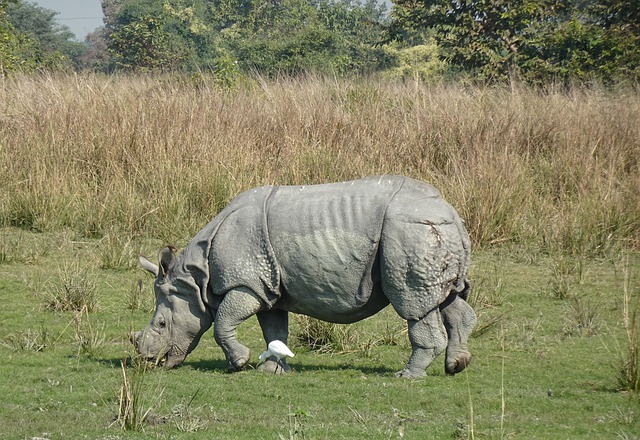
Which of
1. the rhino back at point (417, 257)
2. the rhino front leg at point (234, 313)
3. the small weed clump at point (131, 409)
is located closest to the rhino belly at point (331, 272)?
the rhino back at point (417, 257)

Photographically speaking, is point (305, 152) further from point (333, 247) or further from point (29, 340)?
point (333, 247)

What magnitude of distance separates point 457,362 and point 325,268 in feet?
3.36

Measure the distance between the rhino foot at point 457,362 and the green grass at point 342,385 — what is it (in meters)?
0.06

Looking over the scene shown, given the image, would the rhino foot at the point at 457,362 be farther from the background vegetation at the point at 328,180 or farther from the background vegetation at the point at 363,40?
the background vegetation at the point at 363,40

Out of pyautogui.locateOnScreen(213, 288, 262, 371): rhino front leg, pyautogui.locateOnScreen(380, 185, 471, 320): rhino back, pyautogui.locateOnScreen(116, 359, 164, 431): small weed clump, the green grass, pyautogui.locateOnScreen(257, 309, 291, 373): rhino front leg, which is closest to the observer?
pyautogui.locateOnScreen(116, 359, 164, 431): small weed clump

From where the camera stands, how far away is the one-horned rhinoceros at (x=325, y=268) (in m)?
6.38

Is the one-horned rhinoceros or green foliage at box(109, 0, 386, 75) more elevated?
the one-horned rhinoceros

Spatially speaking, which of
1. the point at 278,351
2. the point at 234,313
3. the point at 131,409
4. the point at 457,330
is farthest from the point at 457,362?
the point at 131,409

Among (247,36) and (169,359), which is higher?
(169,359)

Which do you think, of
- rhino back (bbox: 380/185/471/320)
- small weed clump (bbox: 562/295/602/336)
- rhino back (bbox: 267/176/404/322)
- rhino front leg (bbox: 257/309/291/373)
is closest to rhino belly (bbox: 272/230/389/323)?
rhino back (bbox: 267/176/404/322)

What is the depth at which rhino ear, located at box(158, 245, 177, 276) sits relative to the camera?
6785 mm

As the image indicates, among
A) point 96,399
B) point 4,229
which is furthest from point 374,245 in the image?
point 4,229

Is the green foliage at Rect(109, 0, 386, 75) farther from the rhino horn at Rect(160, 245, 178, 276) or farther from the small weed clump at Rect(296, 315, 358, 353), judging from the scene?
the rhino horn at Rect(160, 245, 178, 276)

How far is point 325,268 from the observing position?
6.47 m
